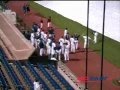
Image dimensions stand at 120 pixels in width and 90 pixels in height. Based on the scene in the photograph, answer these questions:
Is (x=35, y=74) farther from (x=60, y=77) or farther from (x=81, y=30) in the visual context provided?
(x=81, y=30)

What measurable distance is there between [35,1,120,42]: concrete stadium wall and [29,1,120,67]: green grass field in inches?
54.9

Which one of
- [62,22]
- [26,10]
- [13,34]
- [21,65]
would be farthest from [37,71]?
[26,10]

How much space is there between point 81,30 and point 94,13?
11.3m

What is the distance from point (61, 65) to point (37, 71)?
59.6 inches

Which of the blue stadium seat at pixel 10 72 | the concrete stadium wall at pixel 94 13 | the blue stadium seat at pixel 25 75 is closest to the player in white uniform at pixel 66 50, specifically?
the blue stadium seat at pixel 25 75

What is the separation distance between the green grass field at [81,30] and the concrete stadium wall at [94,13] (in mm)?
1396

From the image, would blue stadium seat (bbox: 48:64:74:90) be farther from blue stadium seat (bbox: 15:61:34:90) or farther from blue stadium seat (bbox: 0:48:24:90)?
blue stadium seat (bbox: 0:48:24:90)

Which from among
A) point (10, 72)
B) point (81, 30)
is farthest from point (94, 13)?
point (10, 72)

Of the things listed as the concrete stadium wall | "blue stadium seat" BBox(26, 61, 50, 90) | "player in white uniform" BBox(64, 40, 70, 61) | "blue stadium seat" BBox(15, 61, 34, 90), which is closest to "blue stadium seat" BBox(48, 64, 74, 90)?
A: "blue stadium seat" BBox(26, 61, 50, 90)

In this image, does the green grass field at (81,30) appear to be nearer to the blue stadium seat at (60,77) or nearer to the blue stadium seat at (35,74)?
the blue stadium seat at (60,77)

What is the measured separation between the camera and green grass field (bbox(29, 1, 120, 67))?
24156 millimetres

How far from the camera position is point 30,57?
855 inches

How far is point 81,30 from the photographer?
32.5 meters

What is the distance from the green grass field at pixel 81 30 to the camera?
24156mm
